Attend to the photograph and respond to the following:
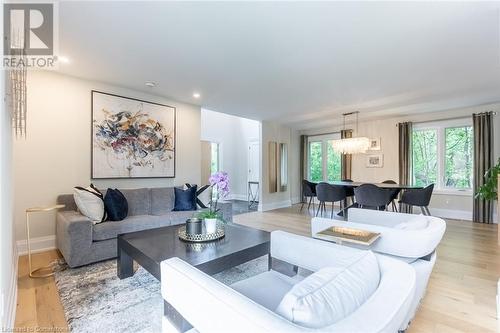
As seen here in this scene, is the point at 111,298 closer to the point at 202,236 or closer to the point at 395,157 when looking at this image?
the point at 202,236

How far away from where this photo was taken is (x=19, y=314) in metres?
1.79

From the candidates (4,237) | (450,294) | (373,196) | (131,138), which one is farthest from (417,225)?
(131,138)

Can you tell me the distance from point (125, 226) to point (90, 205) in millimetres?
476

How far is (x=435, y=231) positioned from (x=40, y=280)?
341 cm

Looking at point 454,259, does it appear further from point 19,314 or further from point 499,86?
point 19,314

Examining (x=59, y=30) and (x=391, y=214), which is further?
(x=391, y=214)

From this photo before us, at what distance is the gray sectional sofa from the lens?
252 centimetres

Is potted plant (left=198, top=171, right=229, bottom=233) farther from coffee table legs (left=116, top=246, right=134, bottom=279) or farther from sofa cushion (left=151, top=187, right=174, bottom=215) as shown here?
sofa cushion (left=151, top=187, right=174, bottom=215)

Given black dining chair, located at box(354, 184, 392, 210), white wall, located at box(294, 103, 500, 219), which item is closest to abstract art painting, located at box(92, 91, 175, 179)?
black dining chair, located at box(354, 184, 392, 210)

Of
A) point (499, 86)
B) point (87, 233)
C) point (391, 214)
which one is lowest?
point (87, 233)

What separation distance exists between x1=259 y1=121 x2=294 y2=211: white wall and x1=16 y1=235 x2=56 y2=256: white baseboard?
4.21 meters

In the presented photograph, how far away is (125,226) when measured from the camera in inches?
114

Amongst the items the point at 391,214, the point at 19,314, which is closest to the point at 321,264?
the point at 391,214

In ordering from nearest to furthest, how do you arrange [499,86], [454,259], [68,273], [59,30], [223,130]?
[59,30]
[68,273]
[454,259]
[499,86]
[223,130]
